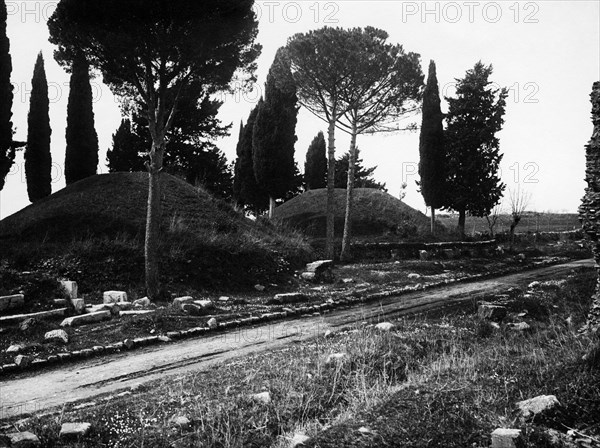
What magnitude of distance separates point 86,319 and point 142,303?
75.5 inches

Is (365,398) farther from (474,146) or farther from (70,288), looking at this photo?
(474,146)

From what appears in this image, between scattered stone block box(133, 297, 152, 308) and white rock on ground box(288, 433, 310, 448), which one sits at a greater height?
scattered stone block box(133, 297, 152, 308)

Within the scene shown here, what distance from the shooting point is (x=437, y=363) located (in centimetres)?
703

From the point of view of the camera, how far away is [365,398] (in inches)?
219

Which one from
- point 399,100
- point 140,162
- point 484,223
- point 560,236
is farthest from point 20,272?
point 484,223

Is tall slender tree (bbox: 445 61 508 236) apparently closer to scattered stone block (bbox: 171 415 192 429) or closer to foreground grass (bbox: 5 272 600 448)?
foreground grass (bbox: 5 272 600 448)

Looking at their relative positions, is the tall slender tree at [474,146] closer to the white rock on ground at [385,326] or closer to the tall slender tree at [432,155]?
the tall slender tree at [432,155]

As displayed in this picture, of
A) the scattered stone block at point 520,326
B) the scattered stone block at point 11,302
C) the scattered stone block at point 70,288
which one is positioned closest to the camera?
the scattered stone block at point 520,326

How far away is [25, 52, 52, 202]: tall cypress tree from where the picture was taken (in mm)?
24000

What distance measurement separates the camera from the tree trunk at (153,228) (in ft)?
42.4

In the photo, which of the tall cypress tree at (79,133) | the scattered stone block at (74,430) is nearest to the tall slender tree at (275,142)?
the tall cypress tree at (79,133)

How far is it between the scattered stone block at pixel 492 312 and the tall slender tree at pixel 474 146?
762 inches

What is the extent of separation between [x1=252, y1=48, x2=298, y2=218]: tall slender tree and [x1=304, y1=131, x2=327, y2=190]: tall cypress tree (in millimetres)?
10453

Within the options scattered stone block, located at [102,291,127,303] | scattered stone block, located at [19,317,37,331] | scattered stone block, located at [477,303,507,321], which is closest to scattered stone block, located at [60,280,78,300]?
scattered stone block, located at [102,291,127,303]
